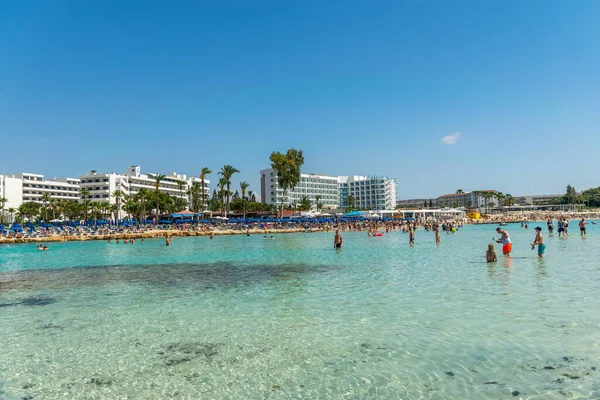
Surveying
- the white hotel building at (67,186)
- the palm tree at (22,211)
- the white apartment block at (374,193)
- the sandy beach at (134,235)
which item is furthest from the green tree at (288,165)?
the white apartment block at (374,193)

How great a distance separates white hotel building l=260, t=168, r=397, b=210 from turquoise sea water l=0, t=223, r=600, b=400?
152 metres

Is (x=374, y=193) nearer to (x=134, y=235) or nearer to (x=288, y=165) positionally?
(x=288, y=165)

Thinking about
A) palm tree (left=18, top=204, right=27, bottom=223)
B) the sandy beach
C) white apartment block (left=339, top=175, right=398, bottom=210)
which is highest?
white apartment block (left=339, top=175, right=398, bottom=210)

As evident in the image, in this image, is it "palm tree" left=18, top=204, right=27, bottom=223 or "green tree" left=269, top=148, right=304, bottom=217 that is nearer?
"green tree" left=269, top=148, right=304, bottom=217

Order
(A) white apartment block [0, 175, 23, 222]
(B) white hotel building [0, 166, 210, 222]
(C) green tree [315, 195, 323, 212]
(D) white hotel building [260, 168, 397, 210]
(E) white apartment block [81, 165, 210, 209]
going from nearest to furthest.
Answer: (A) white apartment block [0, 175, 23, 222] < (B) white hotel building [0, 166, 210, 222] < (E) white apartment block [81, 165, 210, 209] < (C) green tree [315, 195, 323, 212] < (D) white hotel building [260, 168, 397, 210]

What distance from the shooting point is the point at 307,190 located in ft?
582

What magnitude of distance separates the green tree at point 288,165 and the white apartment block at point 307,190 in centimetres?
7963

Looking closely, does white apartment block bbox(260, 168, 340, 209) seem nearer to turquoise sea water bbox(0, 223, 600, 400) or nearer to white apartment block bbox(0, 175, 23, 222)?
white apartment block bbox(0, 175, 23, 222)

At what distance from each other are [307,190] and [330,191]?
47.9 feet

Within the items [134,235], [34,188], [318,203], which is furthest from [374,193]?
[134,235]

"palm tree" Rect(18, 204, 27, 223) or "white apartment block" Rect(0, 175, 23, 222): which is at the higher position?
"white apartment block" Rect(0, 175, 23, 222)

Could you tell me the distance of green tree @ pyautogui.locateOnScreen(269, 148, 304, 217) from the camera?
283ft

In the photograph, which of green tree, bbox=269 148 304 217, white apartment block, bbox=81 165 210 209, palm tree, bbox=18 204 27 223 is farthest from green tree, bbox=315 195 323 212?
palm tree, bbox=18 204 27 223

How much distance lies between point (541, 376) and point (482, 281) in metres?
8.97
